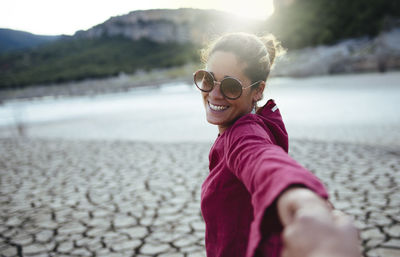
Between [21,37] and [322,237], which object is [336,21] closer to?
[21,37]

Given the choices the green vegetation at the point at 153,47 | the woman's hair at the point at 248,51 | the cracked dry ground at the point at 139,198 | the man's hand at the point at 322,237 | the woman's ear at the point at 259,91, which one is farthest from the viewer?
the green vegetation at the point at 153,47

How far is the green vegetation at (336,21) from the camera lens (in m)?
44.7

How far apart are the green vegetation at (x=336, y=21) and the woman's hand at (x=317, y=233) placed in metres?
44.2

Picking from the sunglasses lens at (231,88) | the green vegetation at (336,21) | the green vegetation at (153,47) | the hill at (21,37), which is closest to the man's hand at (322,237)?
the sunglasses lens at (231,88)

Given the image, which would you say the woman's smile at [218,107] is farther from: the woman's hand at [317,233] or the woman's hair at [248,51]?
the woman's hand at [317,233]

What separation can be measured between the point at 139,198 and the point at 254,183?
3.63 meters

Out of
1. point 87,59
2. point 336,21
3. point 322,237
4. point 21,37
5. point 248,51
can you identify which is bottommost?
point 322,237

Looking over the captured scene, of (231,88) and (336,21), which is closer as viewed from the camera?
(231,88)

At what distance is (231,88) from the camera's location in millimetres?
1268

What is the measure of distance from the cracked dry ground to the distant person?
176 cm

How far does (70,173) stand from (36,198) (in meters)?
1.24

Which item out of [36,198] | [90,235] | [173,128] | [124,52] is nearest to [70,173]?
[36,198]

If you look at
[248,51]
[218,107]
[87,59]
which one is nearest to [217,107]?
[218,107]

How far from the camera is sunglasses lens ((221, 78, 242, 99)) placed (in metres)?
1.25
